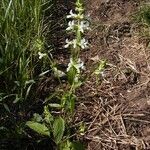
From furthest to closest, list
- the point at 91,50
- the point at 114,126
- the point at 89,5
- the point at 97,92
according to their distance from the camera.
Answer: the point at 89,5 → the point at 91,50 → the point at 97,92 → the point at 114,126

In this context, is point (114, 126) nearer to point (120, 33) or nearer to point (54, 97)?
point (54, 97)

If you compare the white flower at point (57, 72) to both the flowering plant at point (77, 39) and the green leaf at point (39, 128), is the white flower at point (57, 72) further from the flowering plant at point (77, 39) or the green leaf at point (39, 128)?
the green leaf at point (39, 128)

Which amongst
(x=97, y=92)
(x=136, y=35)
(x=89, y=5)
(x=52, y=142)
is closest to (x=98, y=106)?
(x=97, y=92)

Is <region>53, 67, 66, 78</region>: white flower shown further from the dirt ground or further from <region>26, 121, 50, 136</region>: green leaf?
<region>26, 121, 50, 136</region>: green leaf

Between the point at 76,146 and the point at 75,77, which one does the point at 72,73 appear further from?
the point at 76,146

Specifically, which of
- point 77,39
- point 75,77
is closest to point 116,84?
point 75,77

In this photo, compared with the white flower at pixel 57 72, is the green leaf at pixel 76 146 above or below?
below

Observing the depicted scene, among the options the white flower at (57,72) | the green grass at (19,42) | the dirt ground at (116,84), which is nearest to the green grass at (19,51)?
the green grass at (19,42)

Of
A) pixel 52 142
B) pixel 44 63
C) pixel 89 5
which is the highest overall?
pixel 89 5
